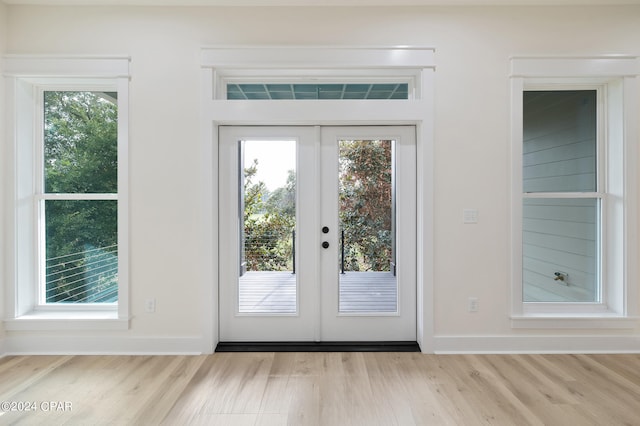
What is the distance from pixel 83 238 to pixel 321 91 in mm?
2434

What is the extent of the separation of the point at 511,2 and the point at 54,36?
12.3 ft

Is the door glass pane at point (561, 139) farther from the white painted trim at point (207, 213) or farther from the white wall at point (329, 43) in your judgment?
the white painted trim at point (207, 213)

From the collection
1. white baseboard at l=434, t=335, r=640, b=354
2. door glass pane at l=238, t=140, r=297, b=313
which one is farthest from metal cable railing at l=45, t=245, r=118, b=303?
white baseboard at l=434, t=335, r=640, b=354

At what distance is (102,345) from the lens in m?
2.99

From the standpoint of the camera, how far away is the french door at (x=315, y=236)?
3178 millimetres

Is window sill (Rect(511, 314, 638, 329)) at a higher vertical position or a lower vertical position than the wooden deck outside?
lower

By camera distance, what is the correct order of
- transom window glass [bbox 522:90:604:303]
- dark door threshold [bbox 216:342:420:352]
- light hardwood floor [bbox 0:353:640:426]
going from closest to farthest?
light hardwood floor [bbox 0:353:640:426], dark door threshold [bbox 216:342:420:352], transom window glass [bbox 522:90:604:303]

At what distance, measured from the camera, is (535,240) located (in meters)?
3.14

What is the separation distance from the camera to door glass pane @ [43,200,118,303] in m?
3.15

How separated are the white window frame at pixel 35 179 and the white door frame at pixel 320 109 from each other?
660mm

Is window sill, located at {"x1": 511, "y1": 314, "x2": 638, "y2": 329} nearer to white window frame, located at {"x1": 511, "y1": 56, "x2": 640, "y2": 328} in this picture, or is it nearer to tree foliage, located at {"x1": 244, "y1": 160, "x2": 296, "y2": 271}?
white window frame, located at {"x1": 511, "y1": 56, "x2": 640, "y2": 328}

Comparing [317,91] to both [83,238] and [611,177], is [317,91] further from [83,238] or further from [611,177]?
[611,177]

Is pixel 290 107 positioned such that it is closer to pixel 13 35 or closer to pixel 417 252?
pixel 417 252

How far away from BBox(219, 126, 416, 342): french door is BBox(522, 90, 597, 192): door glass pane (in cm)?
115
